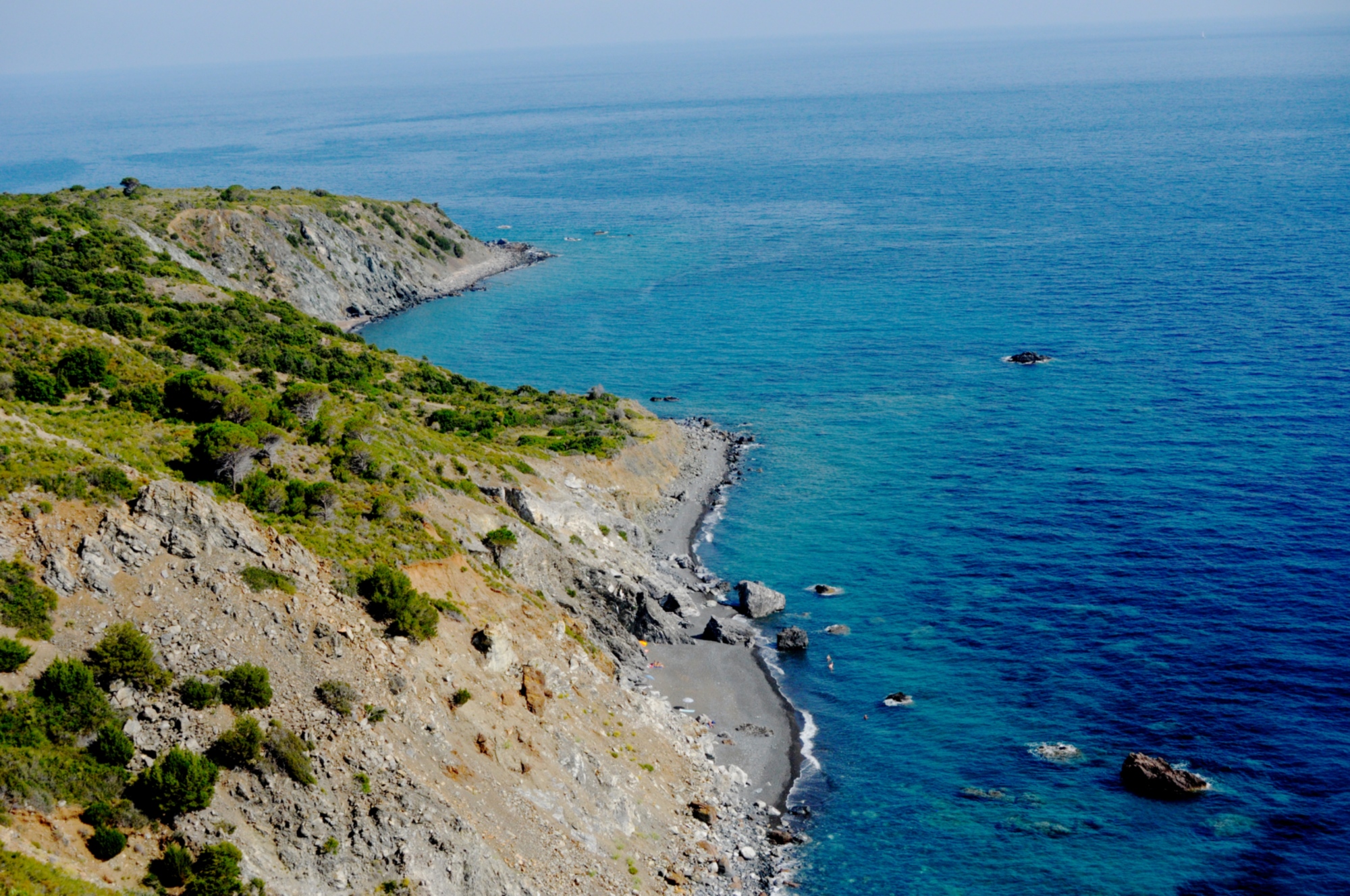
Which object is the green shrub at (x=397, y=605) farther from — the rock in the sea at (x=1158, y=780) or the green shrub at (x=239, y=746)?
the rock in the sea at (x=1158, y=780)

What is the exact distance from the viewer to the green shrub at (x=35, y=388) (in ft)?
167

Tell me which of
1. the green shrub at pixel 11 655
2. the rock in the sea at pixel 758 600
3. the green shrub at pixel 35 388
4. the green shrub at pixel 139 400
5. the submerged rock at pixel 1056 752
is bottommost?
the submerged rock at pixel 1056 752

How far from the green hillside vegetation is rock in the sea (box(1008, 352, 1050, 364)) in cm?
4904

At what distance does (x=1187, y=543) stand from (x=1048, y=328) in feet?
198

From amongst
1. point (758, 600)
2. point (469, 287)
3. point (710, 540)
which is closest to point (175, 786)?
point (758, 600)

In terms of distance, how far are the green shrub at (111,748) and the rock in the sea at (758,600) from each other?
44029mm

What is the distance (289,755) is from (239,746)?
180 centimetres

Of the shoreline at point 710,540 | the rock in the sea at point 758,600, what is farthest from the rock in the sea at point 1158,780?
the rock in the sea at point 758,600

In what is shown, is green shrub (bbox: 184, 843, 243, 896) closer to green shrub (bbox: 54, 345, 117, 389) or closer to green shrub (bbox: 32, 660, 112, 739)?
green shrub (bbox: 32, 660, 112, 739)

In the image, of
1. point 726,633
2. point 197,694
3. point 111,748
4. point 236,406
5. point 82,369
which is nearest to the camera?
point 111,748

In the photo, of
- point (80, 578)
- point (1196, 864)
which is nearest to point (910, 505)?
point (1196, 864)

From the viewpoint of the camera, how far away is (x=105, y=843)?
30.0 m

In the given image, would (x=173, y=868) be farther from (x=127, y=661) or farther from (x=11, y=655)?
(x=11, y=655)

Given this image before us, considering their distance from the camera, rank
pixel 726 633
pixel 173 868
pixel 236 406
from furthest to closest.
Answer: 1. pixel 726 633
2. pixel 236 406
3. pixel 173 868
